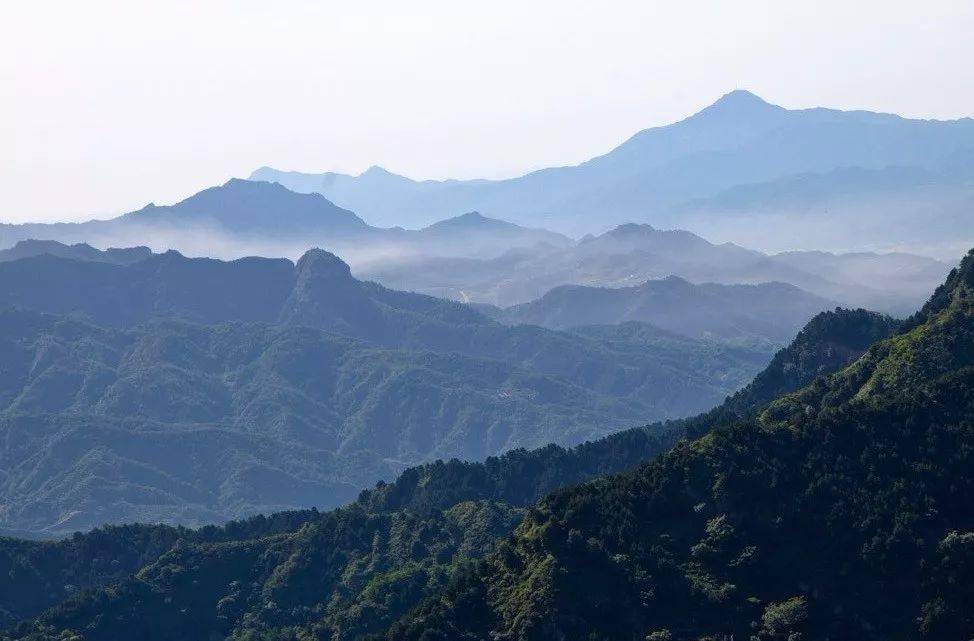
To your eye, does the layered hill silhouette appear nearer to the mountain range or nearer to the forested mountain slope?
the mountain range

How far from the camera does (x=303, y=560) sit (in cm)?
14662

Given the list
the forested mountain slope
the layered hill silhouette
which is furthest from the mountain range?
the layered hill silhouette

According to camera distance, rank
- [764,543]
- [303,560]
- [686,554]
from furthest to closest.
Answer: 1. [303,560]
2. [686,554]
3. [764,543]

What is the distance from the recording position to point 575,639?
100500 mm

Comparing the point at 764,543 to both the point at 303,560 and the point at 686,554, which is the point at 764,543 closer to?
the point at 686,554

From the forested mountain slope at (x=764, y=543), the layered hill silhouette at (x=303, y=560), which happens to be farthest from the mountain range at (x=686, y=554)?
the layered hill silhouette at (x=303, y=560)

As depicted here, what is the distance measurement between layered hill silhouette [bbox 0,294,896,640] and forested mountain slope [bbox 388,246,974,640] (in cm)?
1843

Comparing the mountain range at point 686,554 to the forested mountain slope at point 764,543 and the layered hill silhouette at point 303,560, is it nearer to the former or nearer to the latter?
the forested mountain slope at point 764,543

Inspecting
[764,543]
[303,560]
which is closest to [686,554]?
[764,543]

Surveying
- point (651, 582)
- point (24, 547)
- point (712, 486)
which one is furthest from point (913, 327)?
point (24, 547)

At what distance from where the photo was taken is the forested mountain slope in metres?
98.1

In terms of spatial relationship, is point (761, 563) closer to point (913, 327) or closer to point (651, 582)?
point (651, 582)

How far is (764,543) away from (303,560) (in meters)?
52.1

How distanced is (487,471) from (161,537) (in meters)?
33.1
